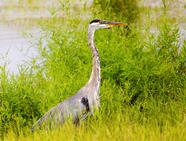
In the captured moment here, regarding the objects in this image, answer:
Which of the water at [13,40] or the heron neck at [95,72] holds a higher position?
the heron neck at [95,72]

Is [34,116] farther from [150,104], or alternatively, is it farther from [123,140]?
[123,140]

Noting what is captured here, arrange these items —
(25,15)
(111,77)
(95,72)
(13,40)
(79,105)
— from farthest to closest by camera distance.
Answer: (25,15) < (13,40) < (111,77) < (95,72) < (79,105)

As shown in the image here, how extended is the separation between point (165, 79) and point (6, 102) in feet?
7.47

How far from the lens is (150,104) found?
7441 mm

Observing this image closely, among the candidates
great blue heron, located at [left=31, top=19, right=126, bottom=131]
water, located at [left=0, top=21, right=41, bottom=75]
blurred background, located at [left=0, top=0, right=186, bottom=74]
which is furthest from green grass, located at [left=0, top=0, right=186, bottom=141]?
blurred background, located at [left=0, top=0, right=186, bottom=74]

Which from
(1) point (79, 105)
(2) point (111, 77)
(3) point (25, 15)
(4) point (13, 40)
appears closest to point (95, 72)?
(1) point (79, 105)

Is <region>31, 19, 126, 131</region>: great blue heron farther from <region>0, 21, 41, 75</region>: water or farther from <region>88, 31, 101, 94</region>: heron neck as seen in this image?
<region>0, 21, 41, 75</region>: water

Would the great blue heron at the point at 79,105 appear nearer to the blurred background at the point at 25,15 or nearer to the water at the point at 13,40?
the water at the point at 13,40

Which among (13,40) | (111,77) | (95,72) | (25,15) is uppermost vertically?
(95,72)

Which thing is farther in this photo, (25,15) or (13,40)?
(25,15)

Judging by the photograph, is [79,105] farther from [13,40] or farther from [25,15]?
[25,15]

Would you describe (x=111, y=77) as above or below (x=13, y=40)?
above

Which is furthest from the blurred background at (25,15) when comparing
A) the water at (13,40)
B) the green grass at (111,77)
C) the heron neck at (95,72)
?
the heron neck at (95,72)

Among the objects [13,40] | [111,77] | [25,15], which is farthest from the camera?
[25,15]
